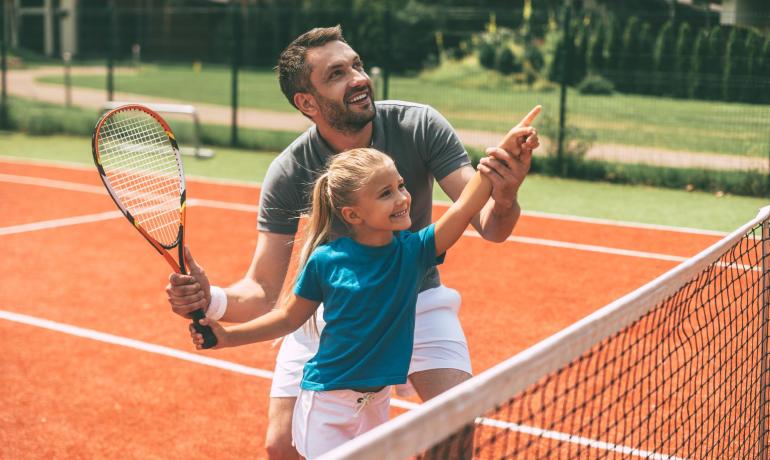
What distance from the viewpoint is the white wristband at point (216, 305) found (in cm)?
348

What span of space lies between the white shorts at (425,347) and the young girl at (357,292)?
374mm

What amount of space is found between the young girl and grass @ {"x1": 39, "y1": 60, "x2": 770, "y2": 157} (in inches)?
407

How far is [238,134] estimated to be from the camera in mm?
17484

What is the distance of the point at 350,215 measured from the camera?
3.24 m

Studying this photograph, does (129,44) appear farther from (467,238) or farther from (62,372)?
(62,372)

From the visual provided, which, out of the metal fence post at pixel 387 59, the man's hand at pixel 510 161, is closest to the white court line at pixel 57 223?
the metal fence post at pixel 387 59

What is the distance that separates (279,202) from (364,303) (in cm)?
92

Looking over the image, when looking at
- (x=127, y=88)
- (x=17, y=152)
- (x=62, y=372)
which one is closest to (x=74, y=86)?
(x=127, y=88)

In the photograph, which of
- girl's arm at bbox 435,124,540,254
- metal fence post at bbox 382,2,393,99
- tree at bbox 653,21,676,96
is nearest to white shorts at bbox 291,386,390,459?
girl's arm at bbox 435,124,540,254

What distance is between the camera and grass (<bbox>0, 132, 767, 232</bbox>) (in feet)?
36.5

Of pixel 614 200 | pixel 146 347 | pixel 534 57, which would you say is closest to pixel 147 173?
pixel 146 347

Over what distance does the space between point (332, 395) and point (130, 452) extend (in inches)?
83.4

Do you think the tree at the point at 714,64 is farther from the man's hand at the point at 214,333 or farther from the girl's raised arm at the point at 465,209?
the man's hand at the point at 214,333

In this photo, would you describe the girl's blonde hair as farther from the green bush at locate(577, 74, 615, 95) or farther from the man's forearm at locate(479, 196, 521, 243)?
the green bush at locate(577, 74, 615, 95)
